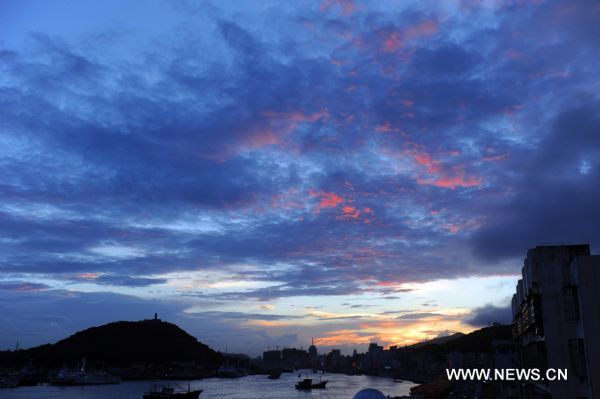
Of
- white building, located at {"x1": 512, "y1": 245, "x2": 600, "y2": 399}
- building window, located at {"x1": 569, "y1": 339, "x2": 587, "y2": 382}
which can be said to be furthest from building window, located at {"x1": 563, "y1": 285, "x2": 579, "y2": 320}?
building window, located at {"x1": 569, "y1": 339, "x2": 587, "y2": 382}

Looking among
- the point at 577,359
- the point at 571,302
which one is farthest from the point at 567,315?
the point at 577,359

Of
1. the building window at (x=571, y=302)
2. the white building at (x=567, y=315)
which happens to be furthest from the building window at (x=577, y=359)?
the building window at (x=571, y=302)

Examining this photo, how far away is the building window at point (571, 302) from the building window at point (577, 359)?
75.0 inches

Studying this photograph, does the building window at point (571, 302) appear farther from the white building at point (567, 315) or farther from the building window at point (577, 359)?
the building window at point (577, 359)

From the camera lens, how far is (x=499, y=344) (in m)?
100

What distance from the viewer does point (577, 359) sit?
124 ft

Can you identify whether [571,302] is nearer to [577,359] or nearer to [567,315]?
[567,315]

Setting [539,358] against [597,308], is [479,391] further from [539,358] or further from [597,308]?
[597,308]

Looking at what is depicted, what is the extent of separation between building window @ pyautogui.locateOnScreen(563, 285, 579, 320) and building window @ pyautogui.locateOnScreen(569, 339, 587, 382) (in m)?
1.90

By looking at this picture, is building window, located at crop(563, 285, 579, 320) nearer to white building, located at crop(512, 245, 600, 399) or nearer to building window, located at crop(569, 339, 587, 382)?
white building, located at crop(512, 245, 600, 399)

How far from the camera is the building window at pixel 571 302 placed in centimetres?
3800

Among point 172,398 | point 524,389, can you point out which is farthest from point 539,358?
point 172,398

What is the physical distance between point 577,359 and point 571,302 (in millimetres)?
4357

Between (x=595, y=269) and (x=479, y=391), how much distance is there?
211 feet
